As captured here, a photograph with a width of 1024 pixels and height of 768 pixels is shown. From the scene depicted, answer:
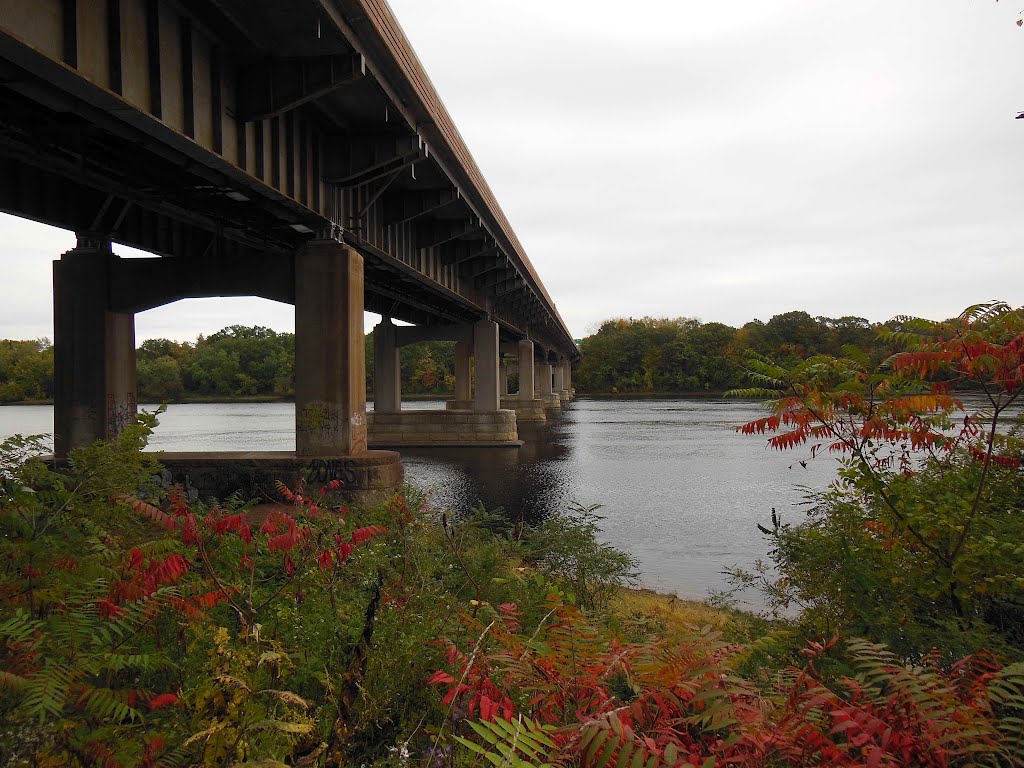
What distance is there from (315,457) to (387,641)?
532 inches

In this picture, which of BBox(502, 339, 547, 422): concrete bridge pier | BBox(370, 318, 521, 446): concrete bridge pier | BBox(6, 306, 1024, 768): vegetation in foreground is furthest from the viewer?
BBox(502, 339, 547, 422): concrete bridge pier

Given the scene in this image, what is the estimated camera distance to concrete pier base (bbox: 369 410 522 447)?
43.9 meters

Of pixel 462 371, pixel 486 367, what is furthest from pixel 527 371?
pixel 486 367

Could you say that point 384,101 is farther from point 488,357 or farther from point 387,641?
point 488,357

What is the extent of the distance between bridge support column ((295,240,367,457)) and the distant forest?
75.5 m

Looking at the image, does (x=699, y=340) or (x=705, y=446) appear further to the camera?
(x=699, y=340)

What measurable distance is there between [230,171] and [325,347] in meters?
5.50

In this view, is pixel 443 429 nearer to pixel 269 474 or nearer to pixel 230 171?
pixel 269 474

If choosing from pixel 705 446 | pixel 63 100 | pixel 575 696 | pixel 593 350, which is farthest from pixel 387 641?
pixel 593 350

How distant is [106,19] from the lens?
375 inches

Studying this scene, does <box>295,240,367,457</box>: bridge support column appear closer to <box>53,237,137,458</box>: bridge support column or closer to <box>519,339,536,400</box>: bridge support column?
<box>53,237,137,458</box>: bridge support column

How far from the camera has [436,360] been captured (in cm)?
14700

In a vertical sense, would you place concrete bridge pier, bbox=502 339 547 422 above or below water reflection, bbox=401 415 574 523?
above

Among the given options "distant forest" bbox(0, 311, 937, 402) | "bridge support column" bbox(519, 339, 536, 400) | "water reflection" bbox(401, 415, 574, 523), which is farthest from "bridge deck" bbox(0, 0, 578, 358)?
"distant forest" bbox(0, 311, 937, 402)
